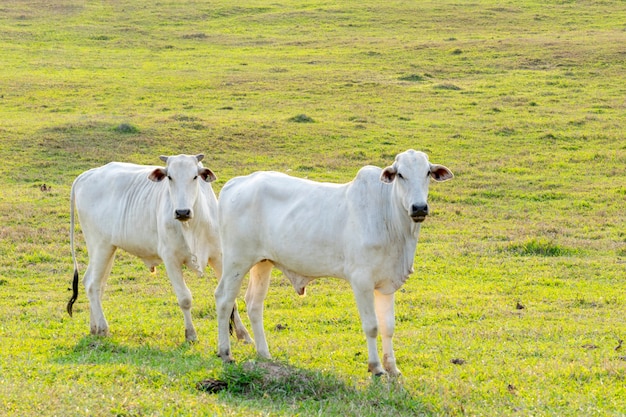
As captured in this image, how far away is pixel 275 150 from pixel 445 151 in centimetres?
472

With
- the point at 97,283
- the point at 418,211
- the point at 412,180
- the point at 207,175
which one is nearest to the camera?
the point at 418,211

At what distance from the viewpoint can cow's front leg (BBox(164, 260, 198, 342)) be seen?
11039mm

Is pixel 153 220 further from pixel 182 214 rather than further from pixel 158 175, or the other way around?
pixel 182 214

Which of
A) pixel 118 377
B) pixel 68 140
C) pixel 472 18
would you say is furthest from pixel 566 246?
pixel 472 18


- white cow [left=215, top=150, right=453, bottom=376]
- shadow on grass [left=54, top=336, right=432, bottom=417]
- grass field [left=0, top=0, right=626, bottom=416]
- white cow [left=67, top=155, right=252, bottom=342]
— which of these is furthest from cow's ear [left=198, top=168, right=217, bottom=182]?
shadow on grass [left=54, top=336, right=432, bottom=417]

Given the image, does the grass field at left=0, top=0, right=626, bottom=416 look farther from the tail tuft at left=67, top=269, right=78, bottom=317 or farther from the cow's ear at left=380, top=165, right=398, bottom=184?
the cow's ear at left=380, top=165, right=398, bottom=184

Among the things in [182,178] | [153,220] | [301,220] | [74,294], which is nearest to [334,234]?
[301,220]

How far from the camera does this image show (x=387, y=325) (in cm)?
957

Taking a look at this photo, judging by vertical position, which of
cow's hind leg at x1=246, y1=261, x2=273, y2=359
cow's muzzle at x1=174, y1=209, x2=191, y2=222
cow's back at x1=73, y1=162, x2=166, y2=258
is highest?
cow's muzzle at x1=174, y1=209, x2=191, y2=222

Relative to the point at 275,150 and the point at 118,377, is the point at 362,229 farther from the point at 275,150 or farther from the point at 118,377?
the point at 275,150

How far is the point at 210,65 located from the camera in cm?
4256

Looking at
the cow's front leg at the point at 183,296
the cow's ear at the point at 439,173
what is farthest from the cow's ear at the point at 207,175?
the cow's ear at the point at 439,173

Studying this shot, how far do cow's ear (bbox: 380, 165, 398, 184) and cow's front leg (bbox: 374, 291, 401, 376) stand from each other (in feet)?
4.11

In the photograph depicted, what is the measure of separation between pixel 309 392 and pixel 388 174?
2267 mm
